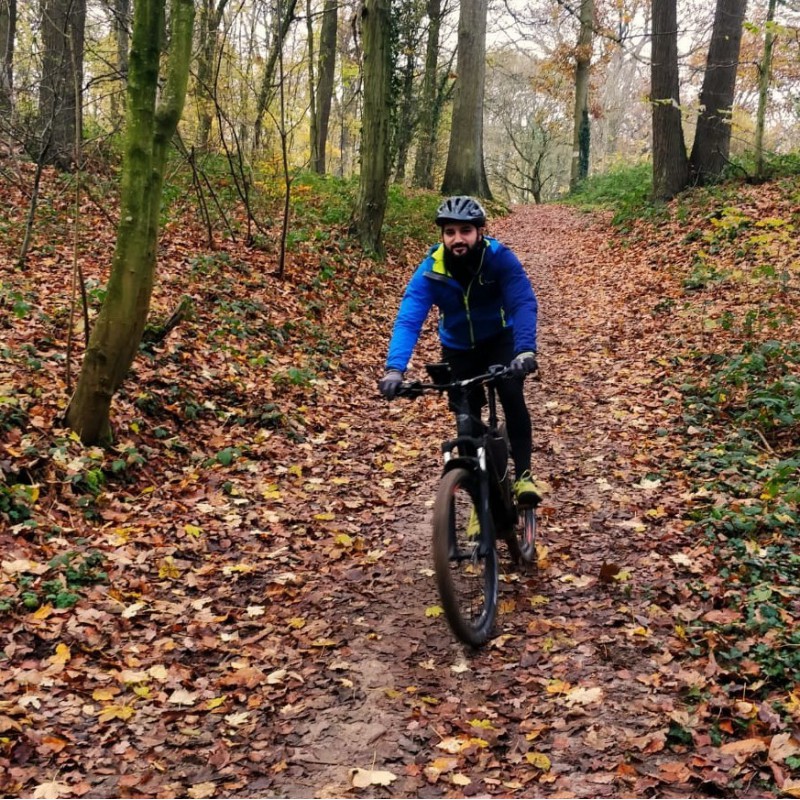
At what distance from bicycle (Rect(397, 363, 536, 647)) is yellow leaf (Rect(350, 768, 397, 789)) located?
2.89 feet

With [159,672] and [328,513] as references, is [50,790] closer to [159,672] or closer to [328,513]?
[159,672]

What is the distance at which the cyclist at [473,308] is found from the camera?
445 centimetres

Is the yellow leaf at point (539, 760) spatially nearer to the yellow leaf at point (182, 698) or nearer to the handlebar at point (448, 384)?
the yellow leaf at point (182, 698)

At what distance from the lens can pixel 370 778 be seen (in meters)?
3.30

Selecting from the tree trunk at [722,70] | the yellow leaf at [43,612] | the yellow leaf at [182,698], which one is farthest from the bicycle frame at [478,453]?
the tree trunk at [722,70]

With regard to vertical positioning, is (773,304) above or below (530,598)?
above

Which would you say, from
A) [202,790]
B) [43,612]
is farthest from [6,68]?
[202,790]

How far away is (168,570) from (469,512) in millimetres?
2356

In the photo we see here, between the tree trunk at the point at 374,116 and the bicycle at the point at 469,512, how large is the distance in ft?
30.9

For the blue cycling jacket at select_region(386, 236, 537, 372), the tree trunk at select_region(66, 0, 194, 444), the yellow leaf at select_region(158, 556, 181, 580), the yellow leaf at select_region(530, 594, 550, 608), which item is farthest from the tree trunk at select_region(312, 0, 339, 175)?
the yellow leaf at select_region(530, 594, 550, 608)

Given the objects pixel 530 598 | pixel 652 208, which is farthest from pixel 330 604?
pixel 652 208

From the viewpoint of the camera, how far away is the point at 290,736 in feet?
12.0

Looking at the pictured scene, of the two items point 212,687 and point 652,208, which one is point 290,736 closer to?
point 212,687

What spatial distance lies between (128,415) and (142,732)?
12.2 ft
